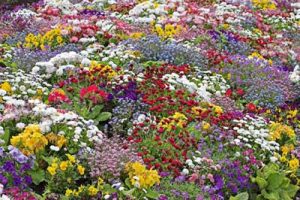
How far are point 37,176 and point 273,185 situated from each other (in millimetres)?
2645

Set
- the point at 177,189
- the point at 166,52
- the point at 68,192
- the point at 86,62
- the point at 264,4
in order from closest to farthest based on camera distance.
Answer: the point at 68,192 → the point at 177,189 → the point at 86,62 → the point at 166,52 → the point at 264,4

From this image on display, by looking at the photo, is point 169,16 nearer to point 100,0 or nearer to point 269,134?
point 100,0

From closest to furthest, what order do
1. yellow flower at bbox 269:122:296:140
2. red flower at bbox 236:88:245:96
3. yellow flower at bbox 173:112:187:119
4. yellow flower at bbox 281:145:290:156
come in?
1. yellow flower at bbox 281:145:290:156
2. yellow flower at bbox 173:112:187:119
3. yellow flower at bbox 269:122:296:140
4. red flower at bbox 236:88:245:96

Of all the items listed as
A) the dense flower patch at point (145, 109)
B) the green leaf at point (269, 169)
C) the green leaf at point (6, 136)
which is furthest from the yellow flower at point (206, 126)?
the green leaf at point (6, 136)

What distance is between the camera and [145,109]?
25.9 ft

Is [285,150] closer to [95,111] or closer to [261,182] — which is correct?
[261,182]

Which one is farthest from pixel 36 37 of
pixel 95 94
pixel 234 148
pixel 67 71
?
pixel 234 148

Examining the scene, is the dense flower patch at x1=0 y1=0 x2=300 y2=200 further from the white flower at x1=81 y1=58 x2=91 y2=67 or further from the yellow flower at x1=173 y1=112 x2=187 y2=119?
the white flower at x1=81 y1=58 x2=91 y2=67

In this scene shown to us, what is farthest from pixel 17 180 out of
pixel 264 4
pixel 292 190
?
pixel 264 4

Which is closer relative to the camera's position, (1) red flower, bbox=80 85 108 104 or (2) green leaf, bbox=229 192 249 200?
(2) green leaf, bbox=229 192 249 200

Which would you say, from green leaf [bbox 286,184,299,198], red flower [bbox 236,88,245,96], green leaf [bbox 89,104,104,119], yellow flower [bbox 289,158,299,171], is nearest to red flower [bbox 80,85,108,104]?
green leaf [bbox 89,104,104,119]

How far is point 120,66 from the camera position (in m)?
9.14

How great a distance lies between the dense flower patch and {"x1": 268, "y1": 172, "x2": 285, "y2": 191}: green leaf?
12mm

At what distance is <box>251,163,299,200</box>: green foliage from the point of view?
6777 millimetres
